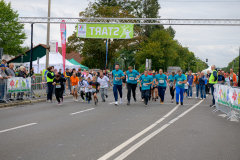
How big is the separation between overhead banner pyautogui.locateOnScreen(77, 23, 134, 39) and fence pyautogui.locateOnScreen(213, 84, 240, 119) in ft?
37.2

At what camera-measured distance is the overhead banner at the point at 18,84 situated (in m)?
15.6

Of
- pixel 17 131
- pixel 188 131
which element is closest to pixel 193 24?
pixel 188 131

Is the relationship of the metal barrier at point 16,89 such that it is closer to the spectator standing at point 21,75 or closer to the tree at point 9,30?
the spectator standing at point 21,75

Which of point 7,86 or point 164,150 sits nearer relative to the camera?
point 164,150

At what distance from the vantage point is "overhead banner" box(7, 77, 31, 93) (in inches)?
615

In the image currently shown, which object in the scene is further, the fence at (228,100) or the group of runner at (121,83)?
the group of runner at (121,83)

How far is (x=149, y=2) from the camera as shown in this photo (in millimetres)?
Result: 62250

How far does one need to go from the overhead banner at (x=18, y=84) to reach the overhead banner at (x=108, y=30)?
864 centimetres

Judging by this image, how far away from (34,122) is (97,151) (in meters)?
4.44

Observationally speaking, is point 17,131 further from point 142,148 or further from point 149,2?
point 149,2

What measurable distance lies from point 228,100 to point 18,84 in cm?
1016

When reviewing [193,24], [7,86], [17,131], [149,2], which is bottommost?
[17,131]

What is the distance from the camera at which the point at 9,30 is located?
52.9m

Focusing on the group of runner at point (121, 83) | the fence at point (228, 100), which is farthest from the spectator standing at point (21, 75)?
the fence at point (228, 100)
